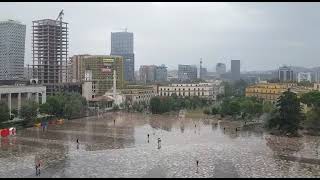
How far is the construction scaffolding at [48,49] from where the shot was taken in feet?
346

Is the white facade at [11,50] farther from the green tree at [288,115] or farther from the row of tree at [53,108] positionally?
the green tree at [288,115]

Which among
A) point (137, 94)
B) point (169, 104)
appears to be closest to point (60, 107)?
point (169, 104)

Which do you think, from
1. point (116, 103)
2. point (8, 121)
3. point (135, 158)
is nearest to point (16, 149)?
point (135, 158)

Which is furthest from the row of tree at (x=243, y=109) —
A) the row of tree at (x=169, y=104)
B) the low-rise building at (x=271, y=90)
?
the low-rise building at (x=271, y=90)

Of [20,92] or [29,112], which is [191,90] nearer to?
[20,92]

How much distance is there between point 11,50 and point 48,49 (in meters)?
33.6

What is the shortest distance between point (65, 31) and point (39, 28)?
6409mm

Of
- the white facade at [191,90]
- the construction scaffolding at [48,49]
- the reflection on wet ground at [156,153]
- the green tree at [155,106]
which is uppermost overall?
the construction scaffolding at [48,49]

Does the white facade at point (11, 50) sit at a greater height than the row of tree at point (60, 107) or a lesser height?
greater

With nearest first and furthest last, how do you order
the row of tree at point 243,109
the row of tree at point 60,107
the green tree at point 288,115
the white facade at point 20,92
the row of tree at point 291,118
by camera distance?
1. the green tree at point 288,115
2. the row of tree at point 291,118
3. the row of tree at point 60,107
4. the row of tree at point 243,109
5. the white facade at point 20,92

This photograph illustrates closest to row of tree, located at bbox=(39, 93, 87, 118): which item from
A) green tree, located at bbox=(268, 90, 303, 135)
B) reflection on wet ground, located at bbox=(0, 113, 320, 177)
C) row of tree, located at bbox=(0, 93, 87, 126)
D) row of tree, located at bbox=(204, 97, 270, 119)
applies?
row of tree, located at bbox=(0, 93, 87, 126)

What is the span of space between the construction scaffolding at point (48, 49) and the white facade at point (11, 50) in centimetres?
2668

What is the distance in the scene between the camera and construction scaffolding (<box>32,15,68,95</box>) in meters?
106

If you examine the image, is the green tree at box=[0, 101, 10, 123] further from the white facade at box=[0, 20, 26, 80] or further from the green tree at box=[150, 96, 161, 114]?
the white facade at box=[0, 20, 26, 80]
